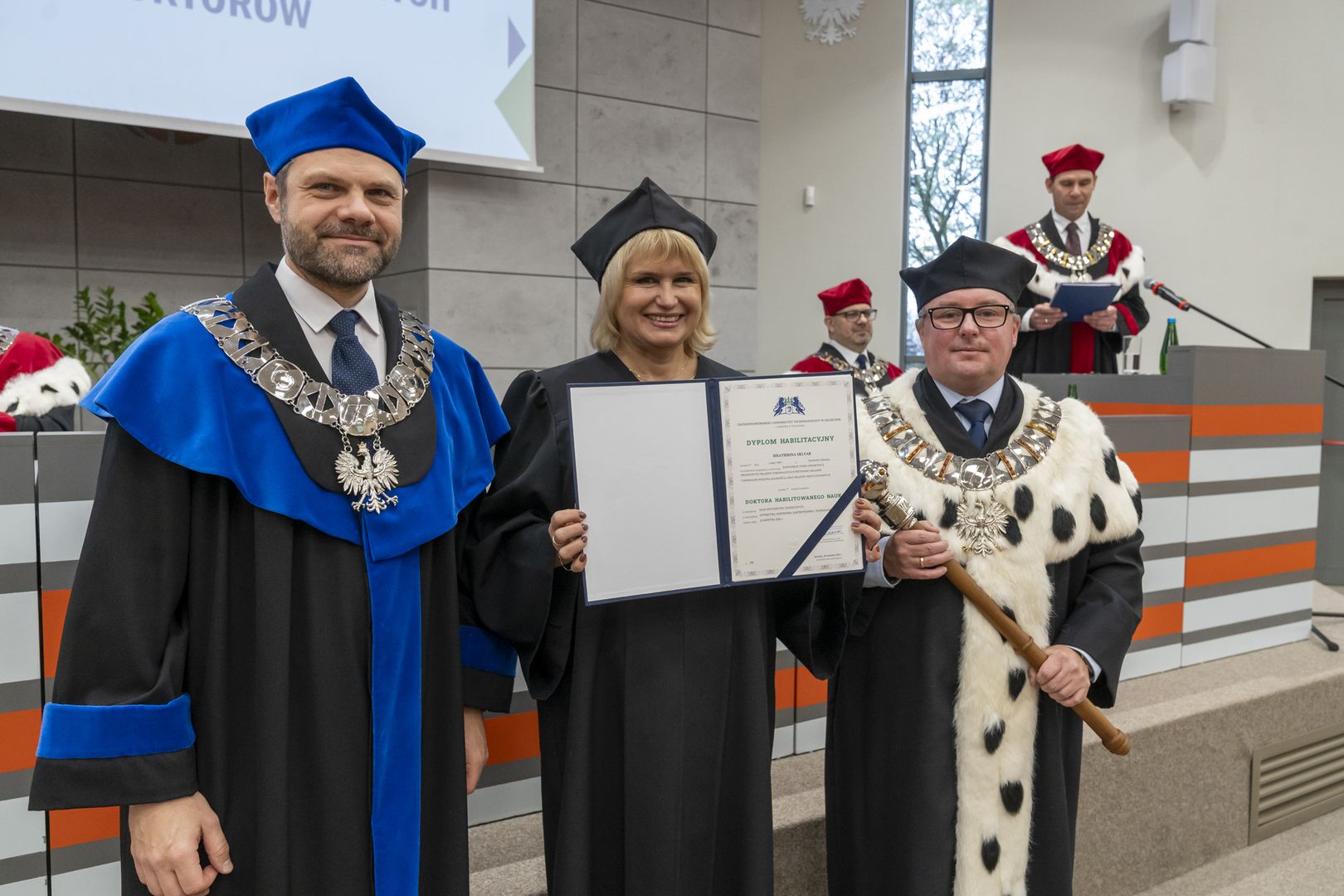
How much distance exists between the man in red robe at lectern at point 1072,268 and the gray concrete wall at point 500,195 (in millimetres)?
3246

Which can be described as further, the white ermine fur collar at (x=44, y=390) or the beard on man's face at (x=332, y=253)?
the white ermine fur collar at (x=44, y=390)

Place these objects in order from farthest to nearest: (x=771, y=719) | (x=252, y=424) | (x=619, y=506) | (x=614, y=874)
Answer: (x=771, y=719), (x=614, y=874), (x=619, y=506), (x=252, y=424)

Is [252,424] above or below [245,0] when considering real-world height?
below

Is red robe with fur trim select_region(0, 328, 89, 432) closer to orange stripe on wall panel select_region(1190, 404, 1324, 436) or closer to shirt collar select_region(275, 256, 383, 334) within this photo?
shirt collar select_region(275, 256, 383, 334)

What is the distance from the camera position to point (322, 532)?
1492mm

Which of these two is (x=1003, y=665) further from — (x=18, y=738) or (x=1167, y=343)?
(x=1167, y=343)

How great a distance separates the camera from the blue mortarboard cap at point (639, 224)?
1.85 metres

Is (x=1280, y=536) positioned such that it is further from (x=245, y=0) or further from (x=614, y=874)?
(x=245, y=0)

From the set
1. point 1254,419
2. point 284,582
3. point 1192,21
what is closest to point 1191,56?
point 1192,21

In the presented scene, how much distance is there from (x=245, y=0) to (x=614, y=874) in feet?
16.8

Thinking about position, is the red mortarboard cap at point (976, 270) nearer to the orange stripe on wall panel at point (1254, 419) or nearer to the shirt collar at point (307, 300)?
the shirt collar at point (307, 300)

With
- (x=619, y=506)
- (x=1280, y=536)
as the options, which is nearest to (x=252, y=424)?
(x=619, y=506)

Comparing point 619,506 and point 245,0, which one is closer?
point 619,506

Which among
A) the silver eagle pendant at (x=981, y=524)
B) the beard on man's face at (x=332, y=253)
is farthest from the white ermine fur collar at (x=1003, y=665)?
the beard on man's face at (x=332, y=253)
